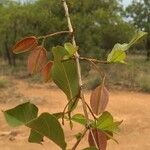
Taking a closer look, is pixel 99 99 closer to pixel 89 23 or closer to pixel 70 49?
pixel 70 49

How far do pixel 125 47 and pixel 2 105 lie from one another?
33.8 ft

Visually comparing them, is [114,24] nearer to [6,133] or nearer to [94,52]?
[94,52]

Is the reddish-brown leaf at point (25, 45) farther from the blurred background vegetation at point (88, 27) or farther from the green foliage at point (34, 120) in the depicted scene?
the blurred background vegetation at point (88, 27)

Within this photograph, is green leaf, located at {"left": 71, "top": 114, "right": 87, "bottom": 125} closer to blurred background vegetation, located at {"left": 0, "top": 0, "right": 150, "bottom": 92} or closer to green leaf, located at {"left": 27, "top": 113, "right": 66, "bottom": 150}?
green leaf, located at {"left": 27, "top": 113, "right": 66, "bottom": 150}

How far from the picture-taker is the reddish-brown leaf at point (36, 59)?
0.56 metres

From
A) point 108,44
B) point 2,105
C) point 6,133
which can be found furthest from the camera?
point 108,44

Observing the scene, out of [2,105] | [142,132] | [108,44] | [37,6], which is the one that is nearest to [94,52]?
[108,44]

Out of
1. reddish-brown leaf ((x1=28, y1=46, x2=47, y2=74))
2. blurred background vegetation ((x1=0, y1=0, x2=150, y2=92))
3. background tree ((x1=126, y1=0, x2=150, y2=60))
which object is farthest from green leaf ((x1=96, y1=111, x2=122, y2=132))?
background tree ((x1=126, y1=0, x2=150, y2=60))

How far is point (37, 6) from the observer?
16.2 metres

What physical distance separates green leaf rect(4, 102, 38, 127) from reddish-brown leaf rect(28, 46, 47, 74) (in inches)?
5.2

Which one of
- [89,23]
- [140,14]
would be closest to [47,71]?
[89,23]

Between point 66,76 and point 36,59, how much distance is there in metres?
0.05

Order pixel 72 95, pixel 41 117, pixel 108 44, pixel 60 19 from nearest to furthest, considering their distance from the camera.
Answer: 1. pixel 41 117
2. pixel 72 95
3. pixel 60 19
4. pixel 108 44

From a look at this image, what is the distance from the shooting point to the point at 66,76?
1.75 ft
